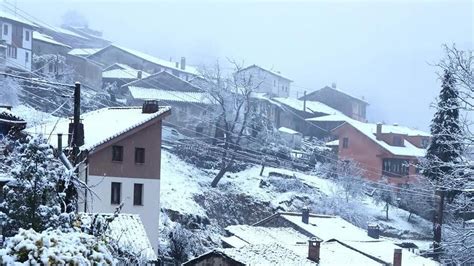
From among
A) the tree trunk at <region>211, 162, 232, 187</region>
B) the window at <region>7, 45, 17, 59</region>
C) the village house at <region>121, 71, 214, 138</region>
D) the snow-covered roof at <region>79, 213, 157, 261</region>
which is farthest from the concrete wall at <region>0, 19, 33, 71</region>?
the snow-covered roof at <region>79, 213, 157, 261</region>

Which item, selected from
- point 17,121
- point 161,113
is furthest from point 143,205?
point 17,121

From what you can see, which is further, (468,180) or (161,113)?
(161,113)

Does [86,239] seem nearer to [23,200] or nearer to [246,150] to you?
[23,200]

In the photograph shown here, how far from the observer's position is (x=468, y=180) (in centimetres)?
1327

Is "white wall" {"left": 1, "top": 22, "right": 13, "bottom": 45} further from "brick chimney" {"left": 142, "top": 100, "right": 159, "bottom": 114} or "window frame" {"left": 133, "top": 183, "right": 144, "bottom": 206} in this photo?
"window frame" {"left": 133, "top": 183, "right": 144, "bottom": 206}

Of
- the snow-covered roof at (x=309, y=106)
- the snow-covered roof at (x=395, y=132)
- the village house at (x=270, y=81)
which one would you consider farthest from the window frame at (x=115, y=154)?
the village house at (x=270, y=81)

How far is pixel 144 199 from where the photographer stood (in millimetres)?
32875

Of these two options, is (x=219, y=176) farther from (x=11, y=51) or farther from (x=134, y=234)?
(x=134, y=234)

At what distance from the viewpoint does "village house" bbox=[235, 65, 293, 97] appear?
275 feet

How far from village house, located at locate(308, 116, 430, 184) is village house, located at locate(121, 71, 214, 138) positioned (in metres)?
12.8

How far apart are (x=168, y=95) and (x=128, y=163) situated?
91.4ft

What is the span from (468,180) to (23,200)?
848cm

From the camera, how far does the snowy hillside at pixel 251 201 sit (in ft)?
141

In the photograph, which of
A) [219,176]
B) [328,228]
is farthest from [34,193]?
[219,176]
